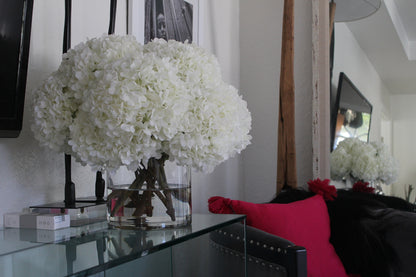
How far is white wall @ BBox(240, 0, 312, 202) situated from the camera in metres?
2.55

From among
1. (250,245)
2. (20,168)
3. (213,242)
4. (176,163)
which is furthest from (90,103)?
(250,245)

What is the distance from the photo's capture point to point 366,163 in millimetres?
2398

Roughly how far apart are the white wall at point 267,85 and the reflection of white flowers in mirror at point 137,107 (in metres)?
1.43

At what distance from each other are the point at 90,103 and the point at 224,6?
1.80 meters

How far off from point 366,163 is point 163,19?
1.35 metres

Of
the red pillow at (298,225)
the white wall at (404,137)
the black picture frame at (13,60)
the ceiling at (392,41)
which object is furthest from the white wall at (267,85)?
the black picture frame at (13,60)

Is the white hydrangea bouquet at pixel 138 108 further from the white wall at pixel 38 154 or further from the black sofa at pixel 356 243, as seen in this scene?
the black sofa at pixel 356 243

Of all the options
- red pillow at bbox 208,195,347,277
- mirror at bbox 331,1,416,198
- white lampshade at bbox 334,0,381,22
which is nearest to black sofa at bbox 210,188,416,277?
red pillow at bbox 208,195,347,277

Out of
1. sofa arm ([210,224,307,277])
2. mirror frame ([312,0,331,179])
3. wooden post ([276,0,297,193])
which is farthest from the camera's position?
mirror frame ([312,0,331,179])

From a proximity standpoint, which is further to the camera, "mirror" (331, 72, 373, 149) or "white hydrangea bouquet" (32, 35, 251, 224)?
"mirror" (331, 72, 373, 149)

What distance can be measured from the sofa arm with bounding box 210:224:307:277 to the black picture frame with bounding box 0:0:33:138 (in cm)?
64

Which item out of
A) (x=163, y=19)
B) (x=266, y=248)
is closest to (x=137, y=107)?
(x=266, y=248)

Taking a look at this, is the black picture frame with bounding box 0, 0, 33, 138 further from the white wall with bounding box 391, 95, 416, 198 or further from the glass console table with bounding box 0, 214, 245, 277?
the white wall with bounding box 391, 95, 416, 198

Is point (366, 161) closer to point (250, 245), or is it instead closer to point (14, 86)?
point (250, 245)
